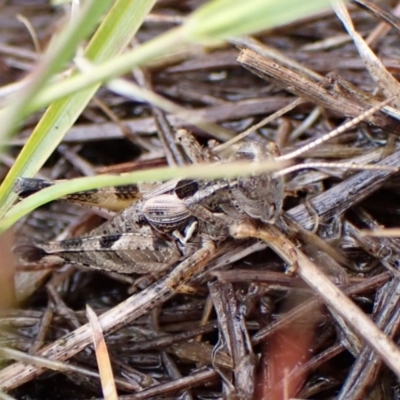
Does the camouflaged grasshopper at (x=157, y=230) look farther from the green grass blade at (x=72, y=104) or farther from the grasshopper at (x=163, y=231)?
the green grass blade at (x=72, y=104)

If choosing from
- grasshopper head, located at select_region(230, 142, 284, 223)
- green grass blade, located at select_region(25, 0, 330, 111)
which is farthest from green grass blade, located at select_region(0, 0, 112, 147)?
grasshopper head, located at select_region(230, 142, 284, 223)

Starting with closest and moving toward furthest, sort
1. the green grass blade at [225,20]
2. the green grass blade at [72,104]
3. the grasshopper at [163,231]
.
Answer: the green grass blade at [225,20] < the green grass blade at [72,104] < the grasshopper at [163,231]

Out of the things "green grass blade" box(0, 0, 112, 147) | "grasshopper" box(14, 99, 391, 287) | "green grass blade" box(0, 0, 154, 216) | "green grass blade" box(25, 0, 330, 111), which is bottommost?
"green grass blade" box(25, 0, 330, 111)

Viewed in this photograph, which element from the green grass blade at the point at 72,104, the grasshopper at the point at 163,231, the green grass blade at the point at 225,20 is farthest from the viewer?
the grasshopper at the point at 163,231

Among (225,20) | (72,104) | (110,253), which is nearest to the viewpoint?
(225,20)

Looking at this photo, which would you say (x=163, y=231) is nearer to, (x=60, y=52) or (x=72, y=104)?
(x=72, y=104)

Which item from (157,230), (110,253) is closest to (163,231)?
(157,230)

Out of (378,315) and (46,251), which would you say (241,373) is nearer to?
(378,315)

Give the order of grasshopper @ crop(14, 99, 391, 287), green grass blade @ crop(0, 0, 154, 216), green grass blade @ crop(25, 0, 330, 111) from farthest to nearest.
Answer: grasshopper @ crop(14, 99, 391, 287)
green grass blade @ crop(0, 0, 154, 216)
green grass blade @ crop(25, 0, 330, 111)

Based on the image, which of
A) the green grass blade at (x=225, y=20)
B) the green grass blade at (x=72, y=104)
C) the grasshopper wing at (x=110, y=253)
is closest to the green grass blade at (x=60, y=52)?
the green grass blade at (x=225, y=20)

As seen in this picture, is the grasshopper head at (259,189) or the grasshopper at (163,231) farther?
the grasshopper at (163,231)

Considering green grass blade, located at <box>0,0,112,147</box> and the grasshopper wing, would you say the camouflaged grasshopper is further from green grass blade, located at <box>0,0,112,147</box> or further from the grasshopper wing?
green grass blade, located at <box>0,0,112,147</box>

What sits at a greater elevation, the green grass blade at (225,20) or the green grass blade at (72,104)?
the green grass blade at (72,104)
